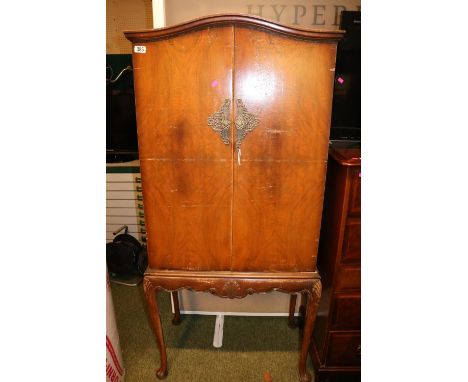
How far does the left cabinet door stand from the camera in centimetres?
119

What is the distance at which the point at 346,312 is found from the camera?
1519 millimetres

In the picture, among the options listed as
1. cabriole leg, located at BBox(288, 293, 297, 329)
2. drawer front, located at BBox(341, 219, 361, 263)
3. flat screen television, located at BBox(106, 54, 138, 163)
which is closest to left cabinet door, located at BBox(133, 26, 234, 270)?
drawer front, located at BBox(341, 219, 361, 263)

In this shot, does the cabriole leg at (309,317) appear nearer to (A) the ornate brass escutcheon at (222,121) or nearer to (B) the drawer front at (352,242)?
(B) the drawer front at (352,242)

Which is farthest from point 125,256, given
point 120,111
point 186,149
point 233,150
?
point 233,150

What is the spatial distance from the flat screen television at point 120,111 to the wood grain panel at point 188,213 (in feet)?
5.53

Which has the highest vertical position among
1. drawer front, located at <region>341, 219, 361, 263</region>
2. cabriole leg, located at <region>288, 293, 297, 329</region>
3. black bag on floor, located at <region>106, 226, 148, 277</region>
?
drawer front, located at <region>341, 219, 361, 263</region>

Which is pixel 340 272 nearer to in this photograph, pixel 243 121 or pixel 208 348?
pixel 243 121

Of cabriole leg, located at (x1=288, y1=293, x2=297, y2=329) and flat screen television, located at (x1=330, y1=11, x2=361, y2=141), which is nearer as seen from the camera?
flat screen television, located at (x1=330, y1=11, x2=361, y2=141)

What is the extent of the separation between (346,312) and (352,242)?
1.35 ft

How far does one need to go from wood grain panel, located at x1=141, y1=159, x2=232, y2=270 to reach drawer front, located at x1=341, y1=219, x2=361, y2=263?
564 millimetres

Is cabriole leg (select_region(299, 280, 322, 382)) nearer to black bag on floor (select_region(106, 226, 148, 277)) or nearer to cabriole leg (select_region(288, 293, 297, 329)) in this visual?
cabriole leg (select_region(288, 293, 297, 329))

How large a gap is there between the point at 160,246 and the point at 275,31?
42.7 inches
